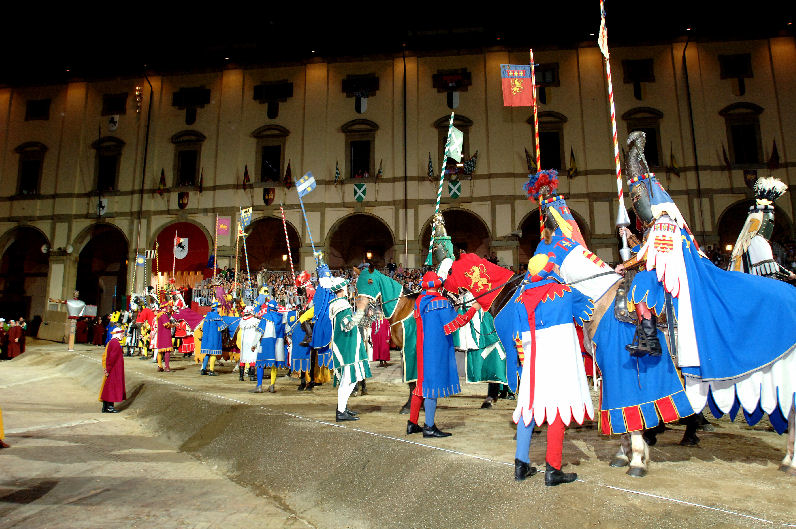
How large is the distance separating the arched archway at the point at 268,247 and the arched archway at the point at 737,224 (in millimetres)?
21631

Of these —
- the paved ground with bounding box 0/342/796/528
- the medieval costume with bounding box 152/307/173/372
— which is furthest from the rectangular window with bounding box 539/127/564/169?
the paved ground with bounding box 0/342/796/528

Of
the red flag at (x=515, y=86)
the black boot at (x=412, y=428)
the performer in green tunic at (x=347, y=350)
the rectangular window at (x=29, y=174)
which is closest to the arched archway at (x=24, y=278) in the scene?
the rectangular window at (x=29, y=174)

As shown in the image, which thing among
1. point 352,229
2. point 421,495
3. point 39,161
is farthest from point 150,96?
point 421,495

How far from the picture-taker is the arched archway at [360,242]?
84.3 feet

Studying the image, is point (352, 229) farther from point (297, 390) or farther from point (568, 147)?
point (297, 390)

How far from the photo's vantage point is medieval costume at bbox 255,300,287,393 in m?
9.46

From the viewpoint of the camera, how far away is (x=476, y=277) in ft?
19.9

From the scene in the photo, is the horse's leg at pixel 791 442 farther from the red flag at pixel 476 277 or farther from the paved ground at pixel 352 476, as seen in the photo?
the red flag at pixel 476 277

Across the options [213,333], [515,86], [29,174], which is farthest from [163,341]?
[29,174]

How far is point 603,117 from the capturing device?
23125 millimetres

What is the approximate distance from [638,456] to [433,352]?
2.23 metres

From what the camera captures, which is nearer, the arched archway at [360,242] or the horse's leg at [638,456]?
the horse's leg at [638,456]

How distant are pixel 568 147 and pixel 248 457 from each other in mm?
21830

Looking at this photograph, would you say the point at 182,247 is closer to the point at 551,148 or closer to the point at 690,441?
the point at 551,148
